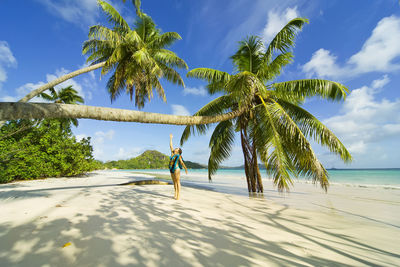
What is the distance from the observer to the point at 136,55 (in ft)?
21.8

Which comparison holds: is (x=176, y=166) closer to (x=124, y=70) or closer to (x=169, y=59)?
(x=124, y=70)

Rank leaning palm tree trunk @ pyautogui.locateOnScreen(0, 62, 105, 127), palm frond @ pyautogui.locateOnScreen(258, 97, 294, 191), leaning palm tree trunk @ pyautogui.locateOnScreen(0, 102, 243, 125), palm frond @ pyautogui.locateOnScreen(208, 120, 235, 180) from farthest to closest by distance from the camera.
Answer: palm frond @ pyautogui.locateOnScreen(208, 120, 235, 180) → leaning palm tree trunk @ pyautogui.locateOnScreen(0, 62, 105, 127) → palm frond @ pyautogui.locateOnScreen(258, 97, 294, 191) → leaning palm tree trunk @ pyautogui.locateOnScreen(0, 102, 243, 125)

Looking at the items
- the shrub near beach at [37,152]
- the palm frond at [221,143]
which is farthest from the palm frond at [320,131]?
the shrub near beach at [37,152]

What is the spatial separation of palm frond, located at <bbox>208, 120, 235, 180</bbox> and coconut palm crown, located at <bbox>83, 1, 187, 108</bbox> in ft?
13.9

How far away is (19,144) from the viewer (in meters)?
8.78

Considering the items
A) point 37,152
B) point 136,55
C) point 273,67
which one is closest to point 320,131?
point 273,67

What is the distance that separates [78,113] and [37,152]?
32.8 ft

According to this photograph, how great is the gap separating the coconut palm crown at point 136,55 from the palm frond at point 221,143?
13.9 feet

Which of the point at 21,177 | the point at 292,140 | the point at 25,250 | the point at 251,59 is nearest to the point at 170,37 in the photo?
the point at 251,59

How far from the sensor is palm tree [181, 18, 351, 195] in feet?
16.5

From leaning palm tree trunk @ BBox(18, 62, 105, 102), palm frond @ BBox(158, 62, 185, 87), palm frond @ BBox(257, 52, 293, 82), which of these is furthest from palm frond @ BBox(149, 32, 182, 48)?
palm frond @ BBox(257, 52, 293, 82)

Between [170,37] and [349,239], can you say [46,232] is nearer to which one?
[349,239]

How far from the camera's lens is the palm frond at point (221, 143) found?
798cm

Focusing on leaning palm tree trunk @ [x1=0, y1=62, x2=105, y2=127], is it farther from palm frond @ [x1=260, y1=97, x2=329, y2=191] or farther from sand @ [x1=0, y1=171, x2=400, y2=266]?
palm frond @ [x1=260, y1=97, x2=329, y2=191]
